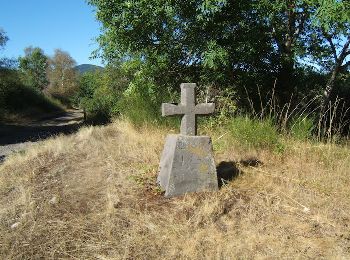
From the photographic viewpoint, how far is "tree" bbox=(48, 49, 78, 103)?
53938 mm

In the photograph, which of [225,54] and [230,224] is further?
[225,54]

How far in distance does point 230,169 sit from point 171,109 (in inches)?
55.3

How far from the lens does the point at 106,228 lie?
4.10 metres

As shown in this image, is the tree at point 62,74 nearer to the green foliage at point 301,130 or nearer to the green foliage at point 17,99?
the green foliage at point 17,99

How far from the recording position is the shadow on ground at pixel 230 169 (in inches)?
221

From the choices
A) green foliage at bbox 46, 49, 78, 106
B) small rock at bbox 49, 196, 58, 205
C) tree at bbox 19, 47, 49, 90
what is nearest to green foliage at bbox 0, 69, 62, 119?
green foliage at bbox 46, 49, 78, 106

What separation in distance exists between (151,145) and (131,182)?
97.5 inches

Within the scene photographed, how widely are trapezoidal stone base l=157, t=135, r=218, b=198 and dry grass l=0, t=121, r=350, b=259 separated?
0.55ft

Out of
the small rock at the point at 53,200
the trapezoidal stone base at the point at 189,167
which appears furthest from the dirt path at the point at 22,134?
the trapezoidal stone base at the point at 189,167

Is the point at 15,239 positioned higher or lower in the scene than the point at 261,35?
lower

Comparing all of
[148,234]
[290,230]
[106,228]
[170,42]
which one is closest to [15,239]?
[106,228]

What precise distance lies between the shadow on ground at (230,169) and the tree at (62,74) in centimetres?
4846

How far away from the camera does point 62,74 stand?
5903 centimetres

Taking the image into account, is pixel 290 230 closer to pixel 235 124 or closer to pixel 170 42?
pixel 235 124
